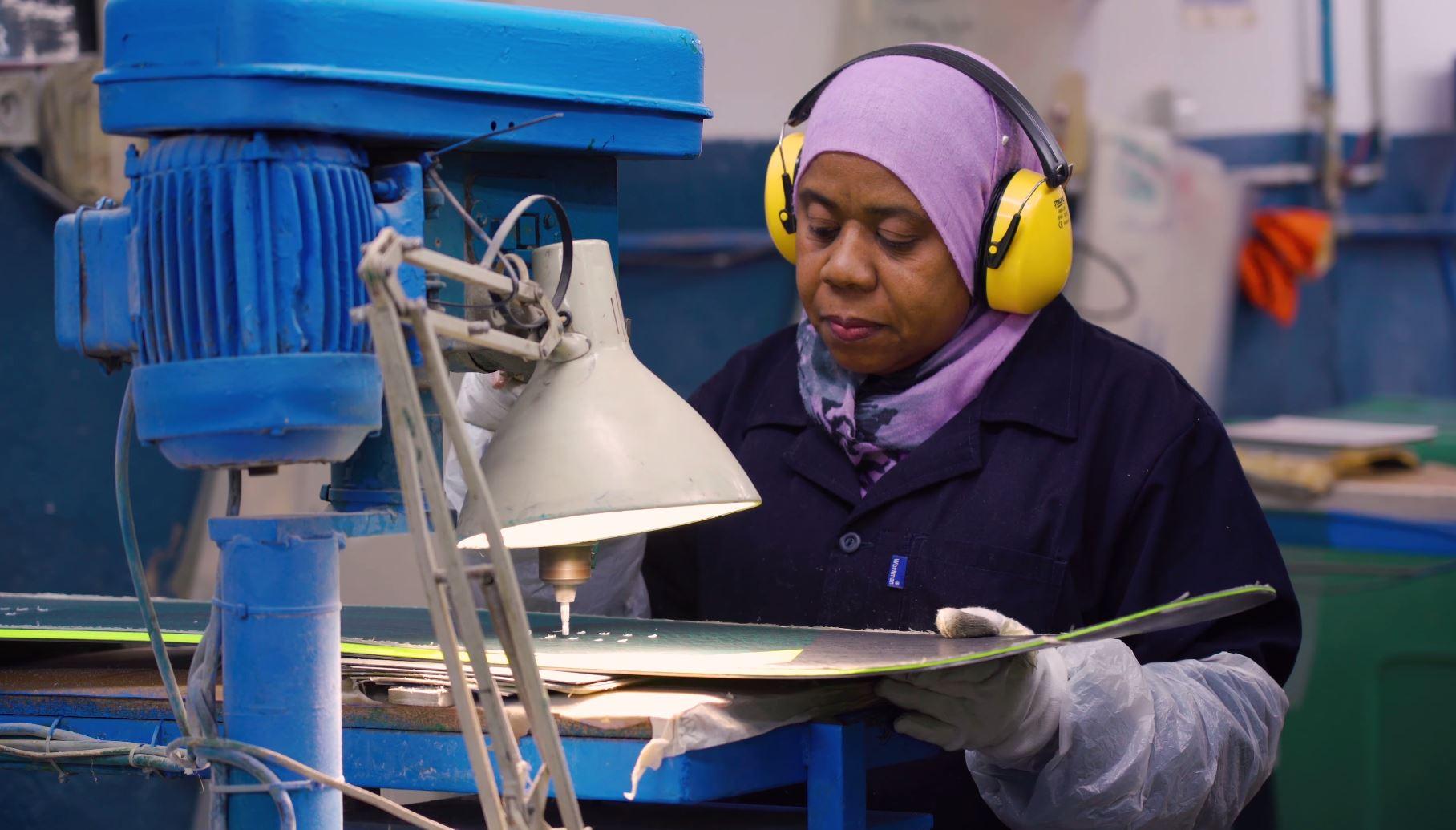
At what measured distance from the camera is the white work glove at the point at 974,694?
1.13 meters

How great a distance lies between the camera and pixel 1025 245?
165cm

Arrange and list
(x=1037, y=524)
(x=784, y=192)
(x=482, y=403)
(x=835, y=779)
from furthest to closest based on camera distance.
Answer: (x=784, y=192), (x=1037, y=524), (x=482, y=403), (x=835, y=779)

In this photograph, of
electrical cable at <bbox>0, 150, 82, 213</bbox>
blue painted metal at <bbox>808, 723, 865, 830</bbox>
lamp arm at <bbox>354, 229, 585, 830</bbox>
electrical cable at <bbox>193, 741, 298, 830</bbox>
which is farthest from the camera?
electrical cable at <bbox>0, 150, 82, 213</bbox>

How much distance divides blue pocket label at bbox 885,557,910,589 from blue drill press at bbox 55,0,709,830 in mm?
685

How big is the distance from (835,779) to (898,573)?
525mm

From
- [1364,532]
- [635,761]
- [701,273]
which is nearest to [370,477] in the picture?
[635,761]

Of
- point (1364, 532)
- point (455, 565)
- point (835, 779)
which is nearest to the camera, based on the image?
point (455, 565)

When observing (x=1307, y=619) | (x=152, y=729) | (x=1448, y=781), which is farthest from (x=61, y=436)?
(x=1448, y=781)

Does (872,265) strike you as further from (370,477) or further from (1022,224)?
(370,477)

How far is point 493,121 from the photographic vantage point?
1103 mm

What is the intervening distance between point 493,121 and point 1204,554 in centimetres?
83

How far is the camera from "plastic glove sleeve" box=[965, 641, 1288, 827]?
128 centimetres

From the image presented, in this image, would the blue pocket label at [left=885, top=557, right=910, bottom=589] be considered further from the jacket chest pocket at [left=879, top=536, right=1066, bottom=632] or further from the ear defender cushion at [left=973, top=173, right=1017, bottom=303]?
the ear defender cushion at [left=973, top=173, right=1017, bottom=303]

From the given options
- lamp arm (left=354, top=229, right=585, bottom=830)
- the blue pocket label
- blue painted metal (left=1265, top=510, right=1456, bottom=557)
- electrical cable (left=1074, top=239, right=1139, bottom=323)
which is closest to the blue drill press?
lamp arm (left=354, top=229, right=585, bottom=830)
